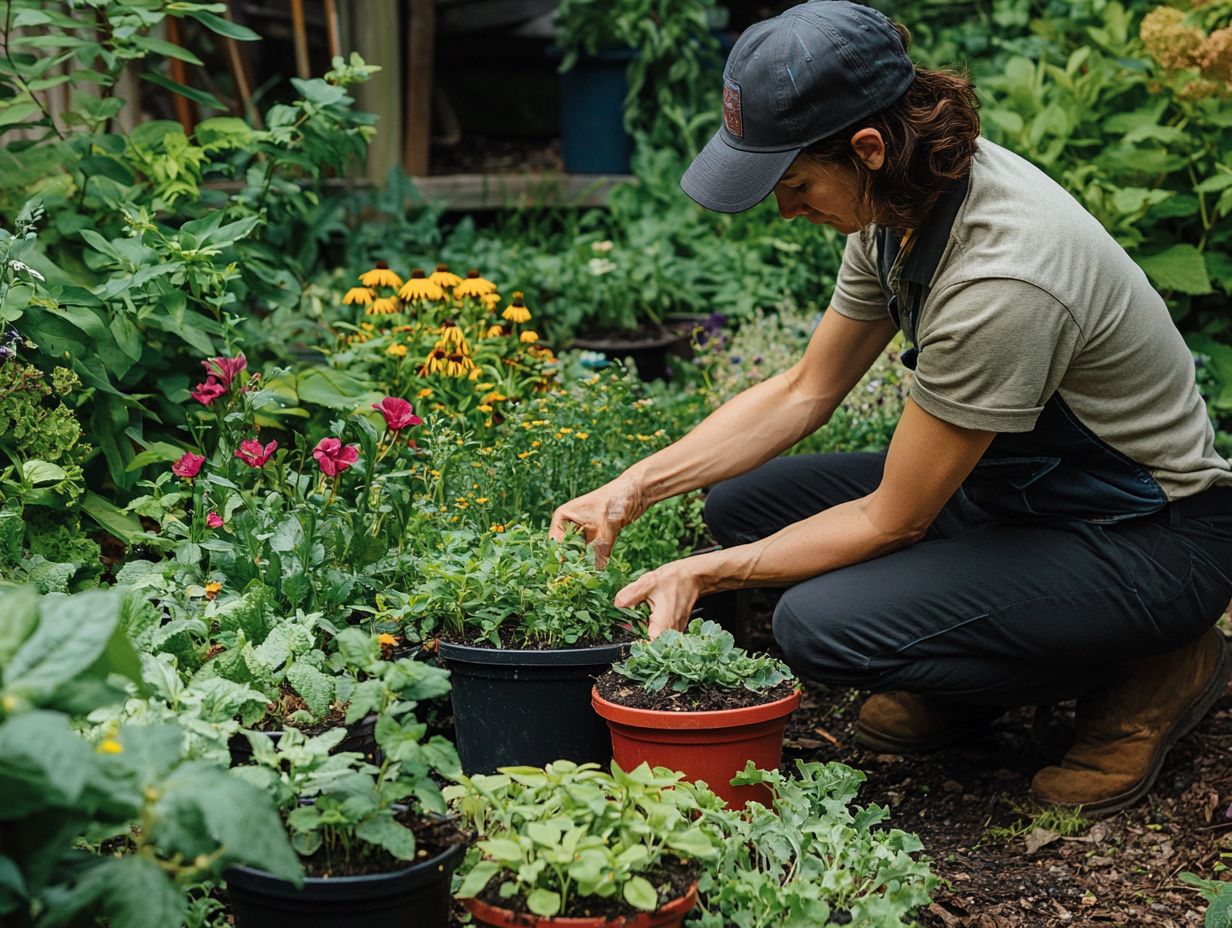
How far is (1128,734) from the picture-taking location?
2.63 metres

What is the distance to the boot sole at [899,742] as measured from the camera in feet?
9.37

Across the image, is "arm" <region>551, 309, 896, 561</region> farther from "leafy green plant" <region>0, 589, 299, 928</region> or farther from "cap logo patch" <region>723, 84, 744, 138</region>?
"leafy green plant" <region>0, 589, 299, 928</region>

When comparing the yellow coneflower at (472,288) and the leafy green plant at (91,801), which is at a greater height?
the leafy green plant at (91,801)

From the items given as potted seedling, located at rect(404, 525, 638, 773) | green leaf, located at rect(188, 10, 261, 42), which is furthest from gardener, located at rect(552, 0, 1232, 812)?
green leaf, located at rect(188, 10, 261, 42)

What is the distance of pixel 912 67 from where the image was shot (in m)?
2.20

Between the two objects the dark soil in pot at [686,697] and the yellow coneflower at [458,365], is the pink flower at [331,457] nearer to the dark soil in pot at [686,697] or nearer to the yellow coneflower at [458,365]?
the dark soil in pot at [686,697]

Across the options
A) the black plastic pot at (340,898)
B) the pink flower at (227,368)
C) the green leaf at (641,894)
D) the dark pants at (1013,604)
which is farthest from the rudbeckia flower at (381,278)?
the green leaf at (641,894)

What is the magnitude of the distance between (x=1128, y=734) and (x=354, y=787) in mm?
1720

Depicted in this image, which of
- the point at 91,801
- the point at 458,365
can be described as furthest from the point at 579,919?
the point at 458,365

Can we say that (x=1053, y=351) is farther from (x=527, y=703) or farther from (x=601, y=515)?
(x=527, y=703)

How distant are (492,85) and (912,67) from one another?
534 cm

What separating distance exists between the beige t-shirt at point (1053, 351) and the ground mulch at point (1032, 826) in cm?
64

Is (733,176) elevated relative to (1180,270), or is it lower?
elevated

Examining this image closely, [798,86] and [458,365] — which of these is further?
[458,365]
